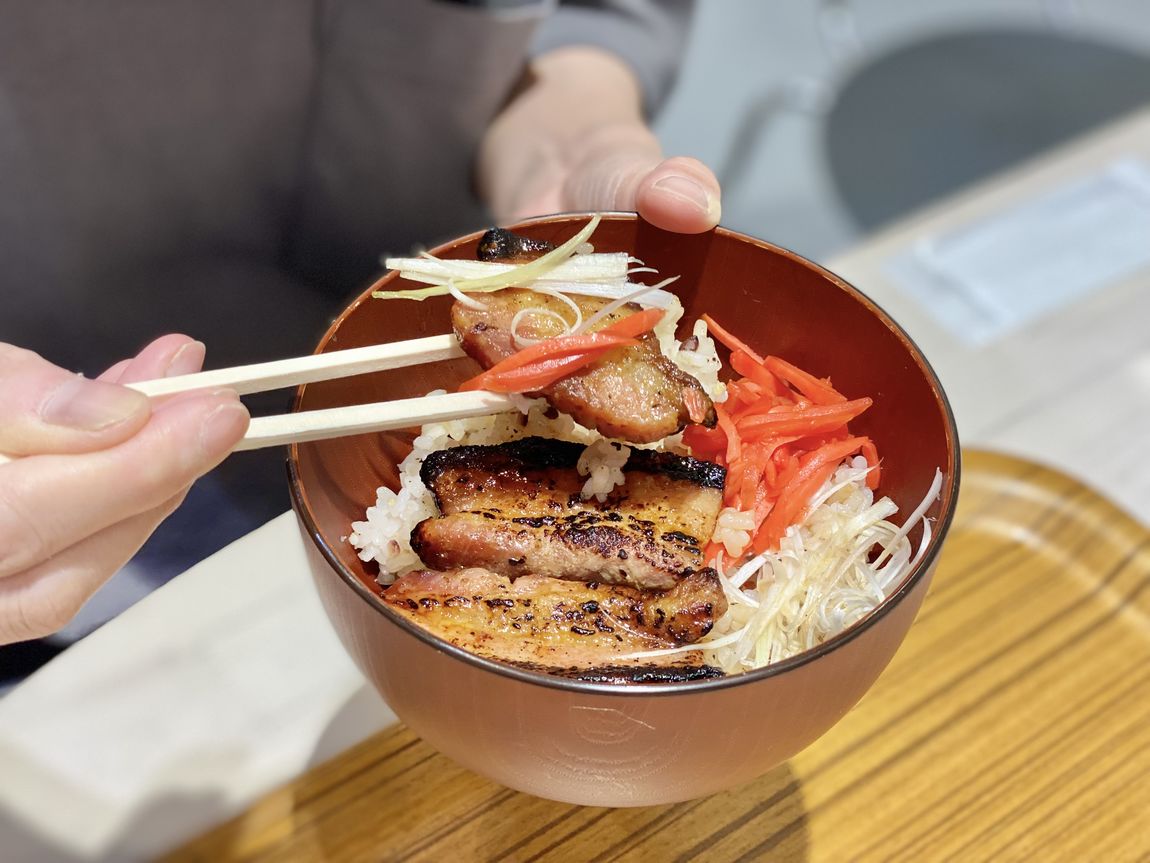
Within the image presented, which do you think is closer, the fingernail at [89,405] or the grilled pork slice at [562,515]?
the fingernail at [89,405]

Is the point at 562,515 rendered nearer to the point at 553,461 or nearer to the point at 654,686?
the point at 553,461

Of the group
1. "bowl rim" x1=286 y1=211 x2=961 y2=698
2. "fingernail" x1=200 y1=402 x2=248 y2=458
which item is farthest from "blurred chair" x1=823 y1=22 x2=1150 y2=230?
"fingernail" x1=200 y1=402 x2=248 y2=458

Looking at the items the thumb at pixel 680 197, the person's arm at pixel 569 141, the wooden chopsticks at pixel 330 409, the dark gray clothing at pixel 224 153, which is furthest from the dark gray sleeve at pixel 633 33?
the wooden chopsticks at pixel 330 409

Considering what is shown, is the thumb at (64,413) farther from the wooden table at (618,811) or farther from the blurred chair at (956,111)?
the blurred chair at (956,111)

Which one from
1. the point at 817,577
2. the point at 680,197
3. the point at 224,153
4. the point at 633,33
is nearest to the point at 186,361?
the point at 680,197

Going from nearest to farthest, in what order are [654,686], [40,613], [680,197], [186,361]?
1. [654,686]
2. [40,613]
3. [186,361]
4. [680,197]

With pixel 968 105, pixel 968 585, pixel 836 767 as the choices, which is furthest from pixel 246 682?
pixel 968 105

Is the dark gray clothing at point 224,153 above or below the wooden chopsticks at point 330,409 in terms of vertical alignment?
below

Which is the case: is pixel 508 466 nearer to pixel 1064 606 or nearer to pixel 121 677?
pixel 121 677
